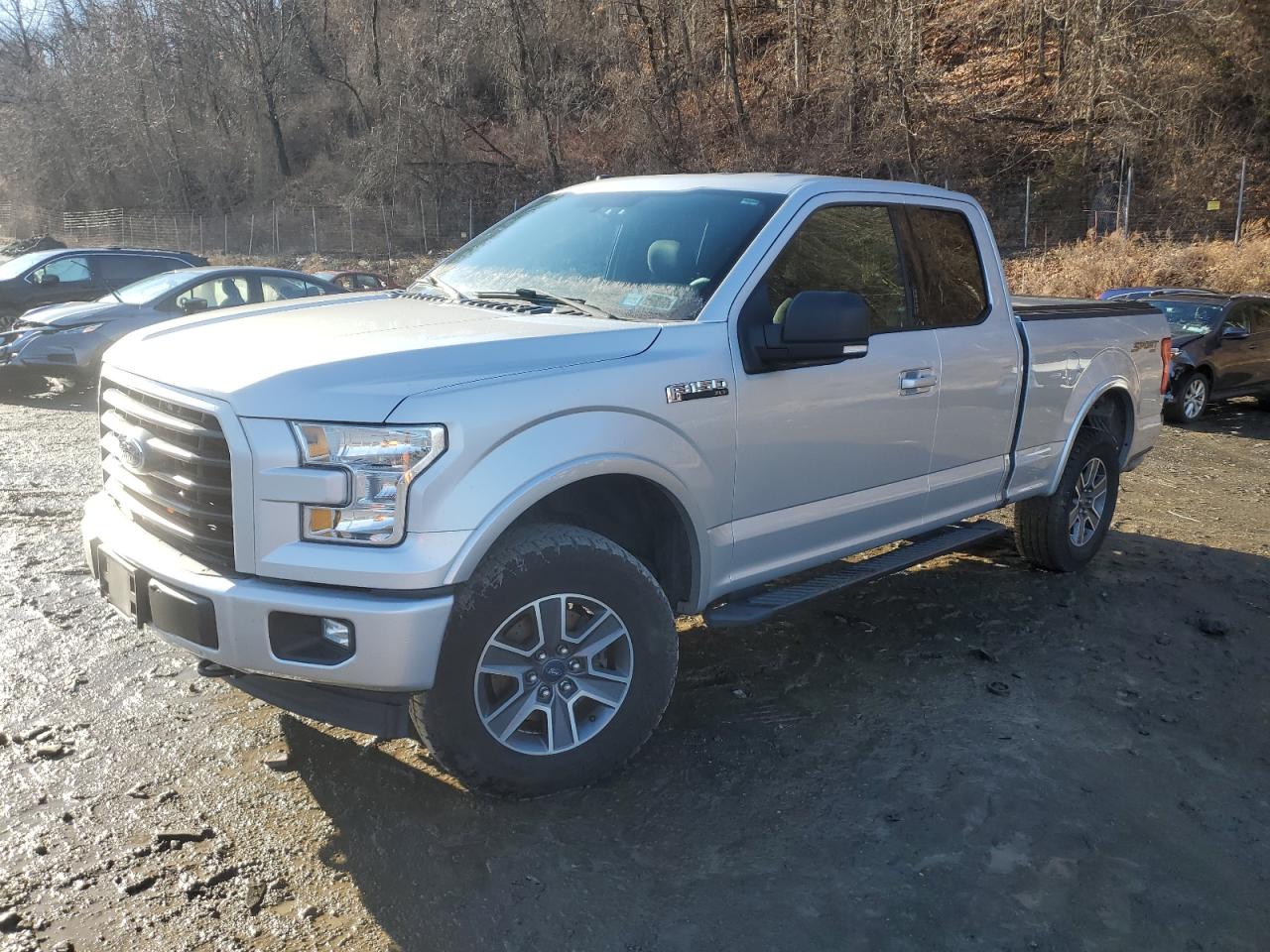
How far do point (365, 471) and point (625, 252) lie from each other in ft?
5.69

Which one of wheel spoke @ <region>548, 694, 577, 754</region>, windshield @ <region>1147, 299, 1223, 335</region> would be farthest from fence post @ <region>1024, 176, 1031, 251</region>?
wheel spoke @ <region>548, 694, 577, 754</region>

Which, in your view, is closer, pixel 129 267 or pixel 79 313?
pixel 79 313

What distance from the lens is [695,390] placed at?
3.69 metres

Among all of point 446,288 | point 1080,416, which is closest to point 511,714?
point 446,288

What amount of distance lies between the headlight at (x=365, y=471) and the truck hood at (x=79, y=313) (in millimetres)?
9771

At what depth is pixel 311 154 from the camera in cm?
4669

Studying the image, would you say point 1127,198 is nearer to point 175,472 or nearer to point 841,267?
point 841,267

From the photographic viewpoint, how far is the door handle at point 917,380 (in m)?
4.55

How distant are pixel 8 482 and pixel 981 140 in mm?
28497

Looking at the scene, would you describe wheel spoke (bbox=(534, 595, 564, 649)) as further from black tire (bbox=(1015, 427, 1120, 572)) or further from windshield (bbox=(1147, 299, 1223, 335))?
windshield (bbox=(1147, 299, 1223, 335))

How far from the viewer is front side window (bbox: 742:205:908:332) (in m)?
4.11

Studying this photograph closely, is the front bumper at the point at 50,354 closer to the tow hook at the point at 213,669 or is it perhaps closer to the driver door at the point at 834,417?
the tow hook at the point at 213,669

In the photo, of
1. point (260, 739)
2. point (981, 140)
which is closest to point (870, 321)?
point (260, 739)

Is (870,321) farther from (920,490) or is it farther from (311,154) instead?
(311,154)
